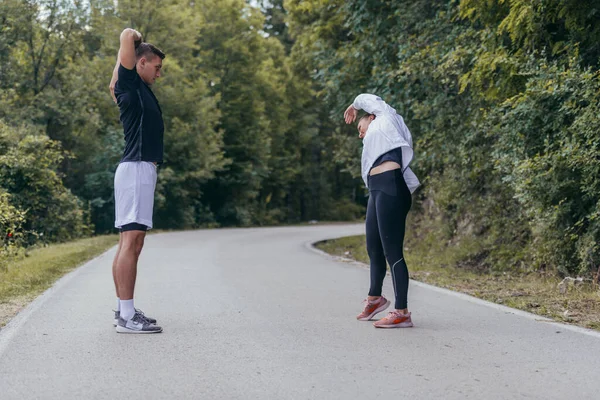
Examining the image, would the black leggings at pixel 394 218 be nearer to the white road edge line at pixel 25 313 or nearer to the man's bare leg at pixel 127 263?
the man's bare leg at pixel 127 263

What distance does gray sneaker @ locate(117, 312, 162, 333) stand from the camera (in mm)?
6173

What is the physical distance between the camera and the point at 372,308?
6.84 m

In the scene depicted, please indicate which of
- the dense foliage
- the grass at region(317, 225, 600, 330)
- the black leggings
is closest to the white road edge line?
the dense foliage

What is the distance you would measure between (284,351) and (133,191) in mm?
1803

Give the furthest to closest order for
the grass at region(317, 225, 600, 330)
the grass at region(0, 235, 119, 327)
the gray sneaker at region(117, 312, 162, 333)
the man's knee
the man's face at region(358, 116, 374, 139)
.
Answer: the grass at region(0, 235, 119, 327)
the grass at region(317, 225, 600, 330)
the man's face at region(358, 116, 374, 139)
the man's knee
the gray sneaker at region(117, 312, 162, 333)

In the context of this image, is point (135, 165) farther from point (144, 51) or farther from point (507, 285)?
point (507, 285)

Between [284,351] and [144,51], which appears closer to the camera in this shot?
[284,351]

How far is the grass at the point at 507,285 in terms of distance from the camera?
24.1ft

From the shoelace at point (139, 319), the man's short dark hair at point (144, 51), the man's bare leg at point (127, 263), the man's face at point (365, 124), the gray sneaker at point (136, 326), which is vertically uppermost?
the man's short dark hair at point (144, 51)

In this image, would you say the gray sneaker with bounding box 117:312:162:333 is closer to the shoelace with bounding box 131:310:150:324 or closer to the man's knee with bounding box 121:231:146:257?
the shoelace with bounding box 131:310:150:324

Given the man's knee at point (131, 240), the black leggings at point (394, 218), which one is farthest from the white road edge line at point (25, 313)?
the black leggings at point (394, 218)

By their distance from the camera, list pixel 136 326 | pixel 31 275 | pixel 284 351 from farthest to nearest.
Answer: pixel 31 275, pixel 136 326, pixel 284 351

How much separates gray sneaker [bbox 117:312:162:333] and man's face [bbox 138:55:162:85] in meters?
1.91

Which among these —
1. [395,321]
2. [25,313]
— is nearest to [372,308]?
[395,321]
